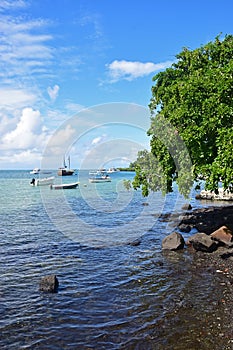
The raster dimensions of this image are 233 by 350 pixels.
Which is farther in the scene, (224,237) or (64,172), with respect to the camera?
(64,172)

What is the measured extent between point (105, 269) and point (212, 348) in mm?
8634

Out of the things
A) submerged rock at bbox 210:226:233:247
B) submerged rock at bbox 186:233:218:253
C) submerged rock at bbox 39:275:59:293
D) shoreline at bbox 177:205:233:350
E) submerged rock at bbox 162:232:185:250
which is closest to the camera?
shoreline at bbox 177:205:233:350

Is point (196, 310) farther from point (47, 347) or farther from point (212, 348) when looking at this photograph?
point (47, 347)

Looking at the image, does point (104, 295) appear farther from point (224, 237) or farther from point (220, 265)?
point (224, 237)

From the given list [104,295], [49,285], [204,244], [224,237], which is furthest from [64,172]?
[104,295]

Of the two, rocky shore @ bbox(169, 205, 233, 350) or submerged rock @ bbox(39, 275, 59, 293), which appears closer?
rocky shore @ bbox(169, 205, 233, 350)

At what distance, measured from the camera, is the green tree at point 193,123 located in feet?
61.1

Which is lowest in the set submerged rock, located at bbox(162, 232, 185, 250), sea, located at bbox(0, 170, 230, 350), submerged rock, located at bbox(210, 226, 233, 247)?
sea, located at bbox(0, 170, 230, 350)

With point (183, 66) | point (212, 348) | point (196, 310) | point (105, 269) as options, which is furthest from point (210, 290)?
point (183, 66)

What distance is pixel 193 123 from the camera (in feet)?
65.0

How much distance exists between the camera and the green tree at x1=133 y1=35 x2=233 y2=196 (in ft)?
61.1

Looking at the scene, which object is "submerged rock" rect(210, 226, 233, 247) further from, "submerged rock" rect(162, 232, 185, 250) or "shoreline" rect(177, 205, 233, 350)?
"submerged rock" rect(162, 232, 185, 250)

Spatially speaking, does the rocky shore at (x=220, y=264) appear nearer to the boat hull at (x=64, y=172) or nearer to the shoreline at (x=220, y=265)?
the shoreline at (x=220, y=265)

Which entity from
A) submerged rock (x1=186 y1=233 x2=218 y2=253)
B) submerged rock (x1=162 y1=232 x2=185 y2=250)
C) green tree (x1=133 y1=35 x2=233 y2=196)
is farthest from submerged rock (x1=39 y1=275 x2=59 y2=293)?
green tree (x1=133 y1=35 x2=233 y2=196)
